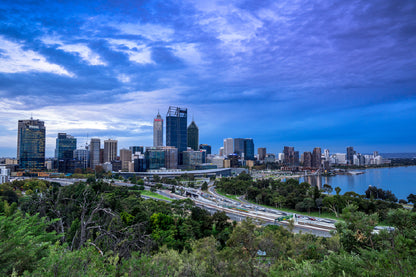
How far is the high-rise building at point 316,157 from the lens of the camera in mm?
106312

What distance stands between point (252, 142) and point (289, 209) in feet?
381

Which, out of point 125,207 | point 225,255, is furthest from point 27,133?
point 225,255

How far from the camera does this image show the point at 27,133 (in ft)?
213

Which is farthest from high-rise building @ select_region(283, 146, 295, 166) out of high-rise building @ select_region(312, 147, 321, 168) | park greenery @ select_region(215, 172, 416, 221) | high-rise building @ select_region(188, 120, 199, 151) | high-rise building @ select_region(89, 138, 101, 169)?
high-rise building @ select_region(89, 138, 101, 169)

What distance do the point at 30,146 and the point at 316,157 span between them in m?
104

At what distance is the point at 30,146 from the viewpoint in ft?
212

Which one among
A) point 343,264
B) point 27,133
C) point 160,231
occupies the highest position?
point 27,133

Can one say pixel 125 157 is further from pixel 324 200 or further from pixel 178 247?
pixel 178 247

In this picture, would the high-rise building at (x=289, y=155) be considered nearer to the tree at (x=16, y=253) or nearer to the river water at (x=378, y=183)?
the river water at (x=378, y=183)

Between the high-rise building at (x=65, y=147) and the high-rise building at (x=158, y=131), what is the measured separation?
45.8 meters

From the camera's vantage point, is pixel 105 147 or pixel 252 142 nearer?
pixel 105 147

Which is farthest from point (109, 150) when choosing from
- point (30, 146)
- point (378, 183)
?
point (378, 183)

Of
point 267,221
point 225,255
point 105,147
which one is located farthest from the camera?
point 105,147

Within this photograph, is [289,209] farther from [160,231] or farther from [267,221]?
[160,231]
